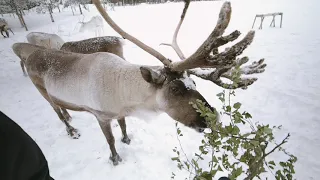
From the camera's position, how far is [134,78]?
231 cm

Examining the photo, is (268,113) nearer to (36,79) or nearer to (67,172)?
(67,172)

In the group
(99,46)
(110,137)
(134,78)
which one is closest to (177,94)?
(134,78)

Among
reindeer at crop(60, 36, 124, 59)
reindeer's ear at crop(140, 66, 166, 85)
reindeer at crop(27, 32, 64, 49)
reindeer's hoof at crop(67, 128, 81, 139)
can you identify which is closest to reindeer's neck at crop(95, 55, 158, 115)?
reindeer's ear at crop(140, 66, 166, 85)

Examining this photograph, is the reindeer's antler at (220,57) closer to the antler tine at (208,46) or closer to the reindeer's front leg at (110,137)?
the antler tine at (208,46)

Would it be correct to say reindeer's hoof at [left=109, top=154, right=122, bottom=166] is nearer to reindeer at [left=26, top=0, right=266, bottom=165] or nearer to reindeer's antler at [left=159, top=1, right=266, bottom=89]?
reindeer at [left=26, top=0, right=266, bottom=165]

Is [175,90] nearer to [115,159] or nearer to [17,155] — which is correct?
[17,155]

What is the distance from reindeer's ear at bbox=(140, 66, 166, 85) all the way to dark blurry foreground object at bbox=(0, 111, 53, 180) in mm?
1271

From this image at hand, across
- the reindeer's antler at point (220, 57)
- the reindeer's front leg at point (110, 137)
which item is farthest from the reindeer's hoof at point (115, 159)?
the reindeer's antler at point (220, 57)

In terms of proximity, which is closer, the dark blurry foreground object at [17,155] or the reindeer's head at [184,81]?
the dark blurry foreground object at [17,155]

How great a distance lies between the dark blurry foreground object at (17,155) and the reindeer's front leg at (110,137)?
2.07m

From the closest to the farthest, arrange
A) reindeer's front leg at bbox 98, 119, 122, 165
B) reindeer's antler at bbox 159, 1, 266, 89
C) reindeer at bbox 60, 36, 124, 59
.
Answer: reindeer's antler at bbox 159, 1, 266, 89
reindeer's front leg at bbox 98, 119, 122, 165
reindeer at bbox 60, 36, 124, 59

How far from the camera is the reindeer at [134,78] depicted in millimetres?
1703

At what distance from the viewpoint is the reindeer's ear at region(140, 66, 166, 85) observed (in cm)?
197

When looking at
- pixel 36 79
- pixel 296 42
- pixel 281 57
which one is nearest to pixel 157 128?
pixel 36 79
